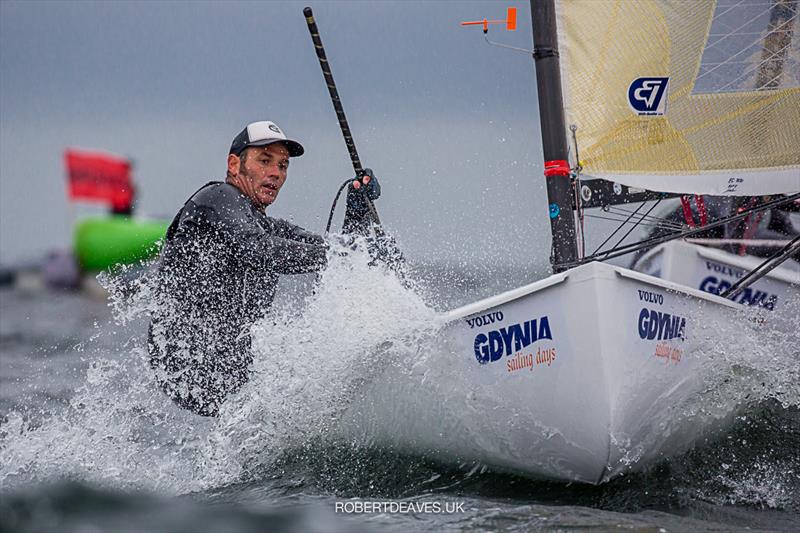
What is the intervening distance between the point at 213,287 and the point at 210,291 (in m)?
0.02

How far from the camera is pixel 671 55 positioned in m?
4.94

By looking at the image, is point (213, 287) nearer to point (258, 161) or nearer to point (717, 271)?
point (258, 161)

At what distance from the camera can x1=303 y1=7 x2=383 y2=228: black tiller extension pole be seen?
15.1 ft

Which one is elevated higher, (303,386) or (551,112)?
(551,112)

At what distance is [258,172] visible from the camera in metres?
4.15

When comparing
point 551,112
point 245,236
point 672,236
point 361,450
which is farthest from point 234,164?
point 672,236

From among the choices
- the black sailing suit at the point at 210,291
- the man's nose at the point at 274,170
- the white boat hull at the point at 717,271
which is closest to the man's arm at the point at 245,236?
Result: the black sailing suit at the point at 210,291

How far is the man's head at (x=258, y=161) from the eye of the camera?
13.6 ft

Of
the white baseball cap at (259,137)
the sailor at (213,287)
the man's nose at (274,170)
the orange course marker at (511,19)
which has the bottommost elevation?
the sailor at (213,287)

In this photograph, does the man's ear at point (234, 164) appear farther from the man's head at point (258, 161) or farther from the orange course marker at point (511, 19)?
the orange course marker at point (511, 19)

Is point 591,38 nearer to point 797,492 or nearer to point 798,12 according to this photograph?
point 798,12

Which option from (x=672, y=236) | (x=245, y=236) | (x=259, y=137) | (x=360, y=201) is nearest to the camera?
(x=245, y=236)

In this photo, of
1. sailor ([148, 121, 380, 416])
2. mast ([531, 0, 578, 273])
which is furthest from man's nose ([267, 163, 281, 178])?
mast ([531, 0, 578, 273])

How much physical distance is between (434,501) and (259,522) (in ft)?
4.53
